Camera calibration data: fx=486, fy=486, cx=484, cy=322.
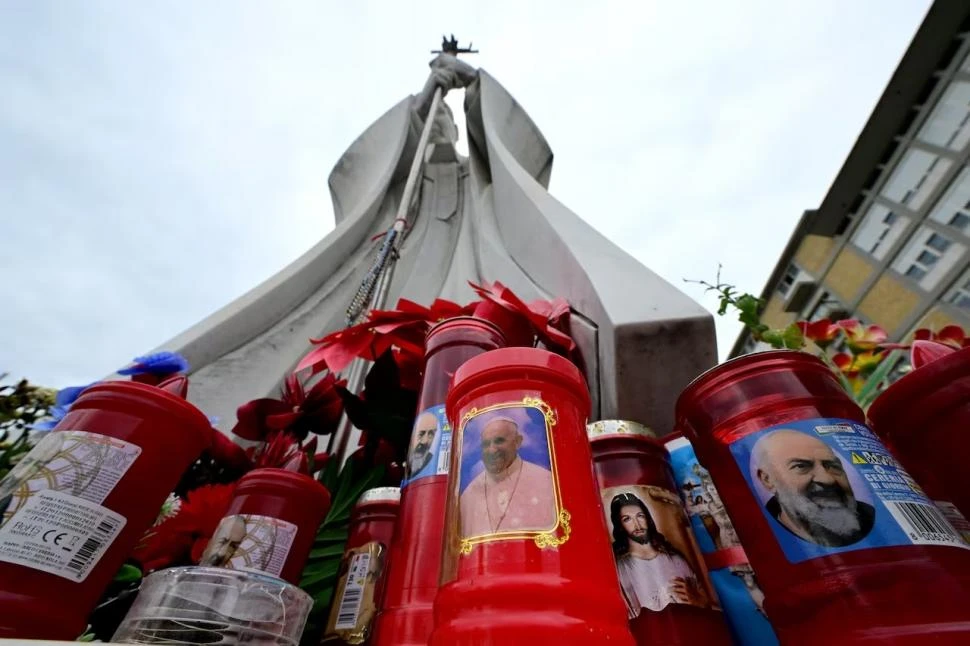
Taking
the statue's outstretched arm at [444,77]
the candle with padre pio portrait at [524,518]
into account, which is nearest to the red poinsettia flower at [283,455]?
the candle with padre pio portrait at [524,518]

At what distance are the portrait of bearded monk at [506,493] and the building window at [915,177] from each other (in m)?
6.81

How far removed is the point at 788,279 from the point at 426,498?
8.65 m

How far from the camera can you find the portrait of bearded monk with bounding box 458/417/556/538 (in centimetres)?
29

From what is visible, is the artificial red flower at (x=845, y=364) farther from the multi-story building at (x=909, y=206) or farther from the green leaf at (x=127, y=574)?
the multi-story building at (x=909, y=206)

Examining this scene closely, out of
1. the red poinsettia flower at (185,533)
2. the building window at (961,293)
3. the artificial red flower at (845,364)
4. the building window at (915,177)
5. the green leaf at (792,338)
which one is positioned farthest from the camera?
the building window at (915,177)

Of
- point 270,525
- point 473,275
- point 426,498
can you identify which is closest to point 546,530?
point 426,498

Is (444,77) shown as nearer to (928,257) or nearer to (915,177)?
(928,257)

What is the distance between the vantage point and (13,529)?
0.32 meters

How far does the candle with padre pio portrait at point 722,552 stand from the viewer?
0.39 meters

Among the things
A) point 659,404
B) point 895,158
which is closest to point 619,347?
point 659,404

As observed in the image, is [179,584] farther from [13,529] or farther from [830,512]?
[830,512]

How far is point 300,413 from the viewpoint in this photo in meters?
0.64

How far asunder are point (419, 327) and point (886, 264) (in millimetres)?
6971

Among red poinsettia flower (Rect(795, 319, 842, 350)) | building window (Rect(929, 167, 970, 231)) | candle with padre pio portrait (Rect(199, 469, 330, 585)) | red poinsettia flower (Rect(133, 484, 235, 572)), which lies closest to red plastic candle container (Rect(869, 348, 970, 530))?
red poinsettia flower (Rect(795, 319, 842, 350))
